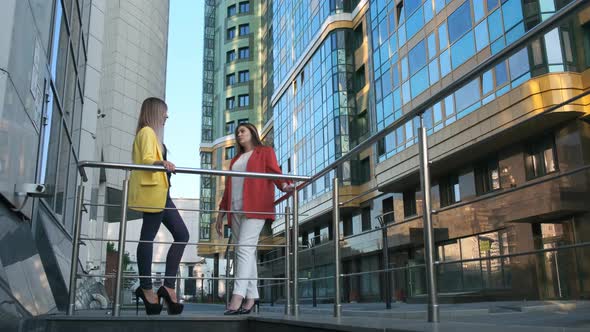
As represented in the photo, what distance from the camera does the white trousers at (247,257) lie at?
14.9 feet

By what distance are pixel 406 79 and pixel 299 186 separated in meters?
19.2

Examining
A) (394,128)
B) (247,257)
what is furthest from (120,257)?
(394,128)

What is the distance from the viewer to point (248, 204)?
15.5ft

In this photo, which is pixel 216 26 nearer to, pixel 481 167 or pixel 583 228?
pixel 481 167

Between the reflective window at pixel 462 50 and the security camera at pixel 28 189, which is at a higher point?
the reflective window at pixel 462 50

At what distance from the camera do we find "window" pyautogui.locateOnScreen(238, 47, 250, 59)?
55319mm

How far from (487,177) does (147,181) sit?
16714 millimetres

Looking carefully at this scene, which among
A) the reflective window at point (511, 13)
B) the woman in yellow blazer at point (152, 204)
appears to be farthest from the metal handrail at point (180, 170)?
the reflective window at point (511, 13)

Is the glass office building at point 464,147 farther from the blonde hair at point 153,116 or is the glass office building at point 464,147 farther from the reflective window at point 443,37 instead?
the blonde hair at point 153,116

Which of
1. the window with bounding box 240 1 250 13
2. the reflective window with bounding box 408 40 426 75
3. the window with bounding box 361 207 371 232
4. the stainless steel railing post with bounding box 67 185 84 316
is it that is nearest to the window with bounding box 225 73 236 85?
the window with bounding box 240 1 250 13

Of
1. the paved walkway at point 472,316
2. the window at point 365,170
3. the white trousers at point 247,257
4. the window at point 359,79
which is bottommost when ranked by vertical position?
the paved walkway at point 472,316

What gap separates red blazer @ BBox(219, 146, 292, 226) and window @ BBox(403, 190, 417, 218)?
17.1 meters

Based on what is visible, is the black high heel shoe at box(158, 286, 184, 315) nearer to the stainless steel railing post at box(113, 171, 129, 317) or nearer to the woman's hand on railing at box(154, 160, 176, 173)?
the stainless steel railing post at box(113, 171, 129, 317)

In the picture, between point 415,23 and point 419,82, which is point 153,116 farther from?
point 415,23
